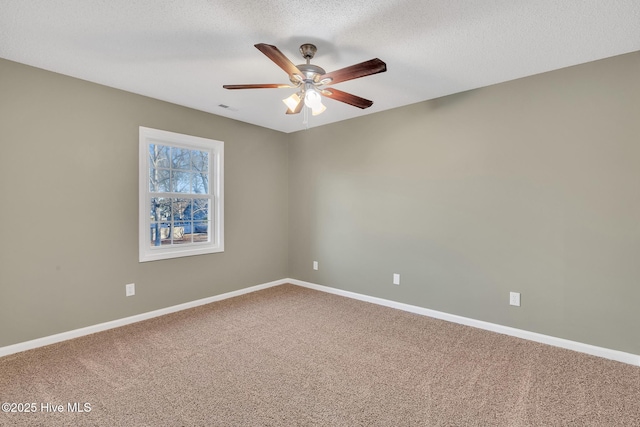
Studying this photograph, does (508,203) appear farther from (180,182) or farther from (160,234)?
(160,234)

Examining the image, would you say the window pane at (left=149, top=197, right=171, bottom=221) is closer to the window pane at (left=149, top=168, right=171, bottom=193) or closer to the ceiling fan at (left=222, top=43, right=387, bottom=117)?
the window pane at (left=149, top=168, right=171, bottom=193)

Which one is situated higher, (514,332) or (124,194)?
(124,194)

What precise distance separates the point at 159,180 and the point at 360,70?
2.69 m

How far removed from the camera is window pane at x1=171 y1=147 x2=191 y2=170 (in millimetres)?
3699

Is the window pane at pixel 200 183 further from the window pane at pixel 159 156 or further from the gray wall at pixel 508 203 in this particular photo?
the gray wall at pixel 508 203

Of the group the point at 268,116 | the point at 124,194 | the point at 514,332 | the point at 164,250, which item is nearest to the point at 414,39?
the point at 268,116

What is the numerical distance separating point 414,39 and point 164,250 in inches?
131

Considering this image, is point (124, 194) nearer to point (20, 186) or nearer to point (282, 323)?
point (20, 186)

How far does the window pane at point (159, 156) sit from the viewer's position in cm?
351

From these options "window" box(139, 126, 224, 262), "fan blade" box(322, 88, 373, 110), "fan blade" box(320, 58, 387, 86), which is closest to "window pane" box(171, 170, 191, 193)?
"window" box(139, 126, 224, 262)

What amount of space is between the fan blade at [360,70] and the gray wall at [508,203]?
1.69 m

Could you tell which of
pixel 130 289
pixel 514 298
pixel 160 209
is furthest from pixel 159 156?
pixel 514 298

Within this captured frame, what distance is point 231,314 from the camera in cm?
353

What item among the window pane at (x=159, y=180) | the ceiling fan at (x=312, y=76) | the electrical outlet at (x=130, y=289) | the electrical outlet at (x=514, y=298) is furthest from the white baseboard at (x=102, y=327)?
the electrical outlet at (x=514, y=298)
